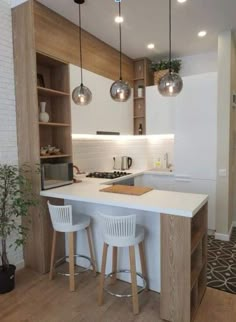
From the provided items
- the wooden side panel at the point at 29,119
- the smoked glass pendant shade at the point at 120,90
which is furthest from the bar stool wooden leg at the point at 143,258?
the smoked glass pendant shade at the point at 120,90

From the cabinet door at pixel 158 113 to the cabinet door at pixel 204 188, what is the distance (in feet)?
2.75

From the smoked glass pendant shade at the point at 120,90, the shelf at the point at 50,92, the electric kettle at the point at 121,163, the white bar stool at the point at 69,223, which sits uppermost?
the shelf at the point at 50,92

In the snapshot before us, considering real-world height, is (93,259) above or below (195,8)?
below

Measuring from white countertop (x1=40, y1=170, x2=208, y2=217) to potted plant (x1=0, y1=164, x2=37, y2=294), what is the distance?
24cm

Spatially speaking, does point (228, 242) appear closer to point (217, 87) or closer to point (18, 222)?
point (217, 87)

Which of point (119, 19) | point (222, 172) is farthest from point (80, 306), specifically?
point (119, 19)

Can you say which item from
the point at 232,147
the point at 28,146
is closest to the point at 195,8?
the point at 232,147

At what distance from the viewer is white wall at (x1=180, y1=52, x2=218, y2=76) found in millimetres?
4016

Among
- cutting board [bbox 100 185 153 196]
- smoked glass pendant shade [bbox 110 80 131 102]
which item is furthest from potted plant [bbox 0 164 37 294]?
smoked glass pendant shade [bbox 110 80 131 102]

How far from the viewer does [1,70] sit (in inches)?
99.7

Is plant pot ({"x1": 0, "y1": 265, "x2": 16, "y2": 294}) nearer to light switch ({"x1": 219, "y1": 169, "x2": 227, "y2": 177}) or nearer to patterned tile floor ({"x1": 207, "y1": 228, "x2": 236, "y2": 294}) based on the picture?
patterned tile floor ({"x1": 207, "y1": 228, "x2": 236, "y2": 294})

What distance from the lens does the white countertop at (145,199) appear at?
1867 millimetres

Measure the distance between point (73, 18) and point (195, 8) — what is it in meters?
1.42

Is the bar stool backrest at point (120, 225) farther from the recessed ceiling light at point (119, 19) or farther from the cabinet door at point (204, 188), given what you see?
the recessed ceiling light at point (119, 19)
